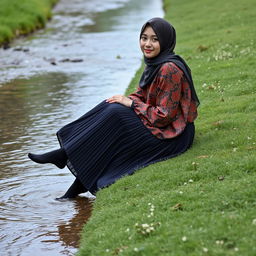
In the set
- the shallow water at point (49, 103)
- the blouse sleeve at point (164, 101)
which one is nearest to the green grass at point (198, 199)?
the blouse sleeve at point (164, 101)

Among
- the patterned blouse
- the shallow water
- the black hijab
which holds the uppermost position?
the black hijab

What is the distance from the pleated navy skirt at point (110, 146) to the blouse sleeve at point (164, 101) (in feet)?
0.40

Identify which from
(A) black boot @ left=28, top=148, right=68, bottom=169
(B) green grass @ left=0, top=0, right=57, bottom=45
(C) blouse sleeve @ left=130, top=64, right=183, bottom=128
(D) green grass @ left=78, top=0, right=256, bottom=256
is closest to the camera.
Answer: (D) green grass @ left=78, top=0, right=256, bottom=256

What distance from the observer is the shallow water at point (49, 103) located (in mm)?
7234

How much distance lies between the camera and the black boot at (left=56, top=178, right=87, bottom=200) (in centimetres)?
800

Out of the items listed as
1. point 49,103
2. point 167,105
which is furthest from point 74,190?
point 49,103

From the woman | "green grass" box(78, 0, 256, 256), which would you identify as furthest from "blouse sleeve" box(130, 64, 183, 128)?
"green grass" box(78, 0, 256, 256)

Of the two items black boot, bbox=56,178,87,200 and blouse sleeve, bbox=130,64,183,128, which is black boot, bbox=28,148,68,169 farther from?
blouse sleeve, bbox=130,64,183,128

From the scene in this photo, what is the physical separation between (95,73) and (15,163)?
29.8ft

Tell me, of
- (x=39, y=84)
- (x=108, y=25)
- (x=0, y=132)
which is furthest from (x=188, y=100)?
(x=108, y=25)

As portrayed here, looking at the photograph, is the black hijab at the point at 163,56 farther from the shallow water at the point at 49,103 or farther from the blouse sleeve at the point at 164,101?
the shallow water at the point at 49,103

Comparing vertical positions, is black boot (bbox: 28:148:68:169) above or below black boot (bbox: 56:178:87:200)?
above

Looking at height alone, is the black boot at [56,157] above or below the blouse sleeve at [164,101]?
below

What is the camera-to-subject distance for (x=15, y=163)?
32.3 feet
